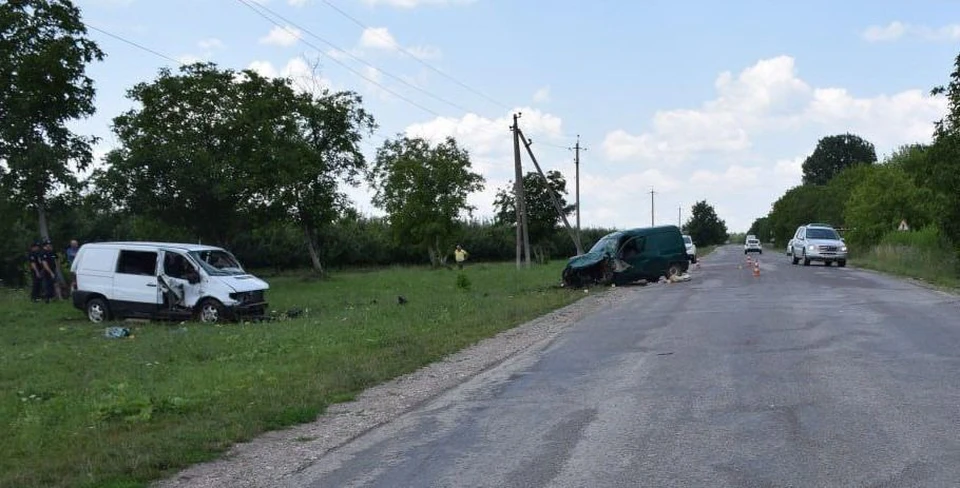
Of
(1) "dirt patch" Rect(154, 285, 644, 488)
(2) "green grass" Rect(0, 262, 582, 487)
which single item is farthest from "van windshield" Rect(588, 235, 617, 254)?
(1) "dirt patch" Rect(154, 285, 644, 488)

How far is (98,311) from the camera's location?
66.6 ft

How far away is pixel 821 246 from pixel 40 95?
33033 millimetres

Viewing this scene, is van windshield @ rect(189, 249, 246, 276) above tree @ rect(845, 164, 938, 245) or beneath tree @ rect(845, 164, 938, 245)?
beneath

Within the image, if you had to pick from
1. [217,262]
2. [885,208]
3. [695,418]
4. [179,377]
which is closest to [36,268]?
[217,262]

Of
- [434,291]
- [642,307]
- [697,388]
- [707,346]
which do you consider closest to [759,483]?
[697,388]

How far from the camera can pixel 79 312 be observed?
21938mm

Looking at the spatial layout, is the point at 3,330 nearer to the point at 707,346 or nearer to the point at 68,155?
the point at 68,155

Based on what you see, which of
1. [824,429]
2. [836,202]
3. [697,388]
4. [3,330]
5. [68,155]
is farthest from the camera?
[836,202]

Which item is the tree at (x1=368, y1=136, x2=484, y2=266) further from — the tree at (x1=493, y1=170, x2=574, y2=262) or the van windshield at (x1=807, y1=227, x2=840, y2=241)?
the van windshield at (x1=807, y1=227, x2=840, y2=241)

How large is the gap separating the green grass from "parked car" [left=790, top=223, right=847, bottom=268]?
73.3 ft

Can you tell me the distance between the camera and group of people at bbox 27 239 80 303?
77.2 ft

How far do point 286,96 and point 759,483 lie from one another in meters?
35.9

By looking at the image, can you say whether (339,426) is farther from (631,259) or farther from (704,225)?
(704,225)

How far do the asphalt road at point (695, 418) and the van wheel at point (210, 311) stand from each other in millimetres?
9658
